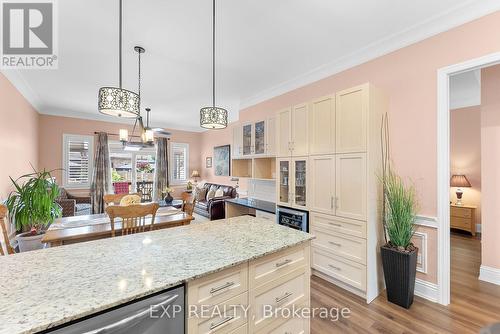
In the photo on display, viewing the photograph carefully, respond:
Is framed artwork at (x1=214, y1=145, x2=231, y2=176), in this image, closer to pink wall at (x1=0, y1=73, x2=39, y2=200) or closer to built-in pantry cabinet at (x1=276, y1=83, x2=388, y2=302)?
built-in pantry cabinet at (x1=276, y1=83, x2=388, y2=302)

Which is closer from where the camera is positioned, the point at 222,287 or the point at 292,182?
the point at 222,287

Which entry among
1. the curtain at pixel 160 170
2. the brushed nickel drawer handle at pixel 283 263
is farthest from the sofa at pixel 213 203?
the brushed nickel drawer handle at pixel 283 263

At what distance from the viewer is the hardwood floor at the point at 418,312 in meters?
1.92

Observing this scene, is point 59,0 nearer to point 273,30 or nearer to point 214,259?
point 273,30

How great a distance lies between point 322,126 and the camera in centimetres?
275

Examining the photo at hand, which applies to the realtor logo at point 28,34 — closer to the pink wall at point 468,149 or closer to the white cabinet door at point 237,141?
the white cabinet door at point 237,141

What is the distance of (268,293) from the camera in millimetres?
1386

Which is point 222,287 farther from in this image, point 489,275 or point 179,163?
point 179,163

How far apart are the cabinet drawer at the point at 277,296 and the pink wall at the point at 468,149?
4.90m

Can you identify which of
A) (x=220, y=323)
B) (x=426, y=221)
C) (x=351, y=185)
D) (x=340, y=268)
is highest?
(x=351, y=185)

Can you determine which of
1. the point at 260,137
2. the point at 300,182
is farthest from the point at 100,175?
the point at 300,182

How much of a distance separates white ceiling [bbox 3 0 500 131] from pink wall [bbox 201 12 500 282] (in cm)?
12

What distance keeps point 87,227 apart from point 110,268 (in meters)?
1.66

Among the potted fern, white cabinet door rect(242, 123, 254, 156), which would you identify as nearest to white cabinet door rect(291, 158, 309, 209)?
the potted fern
